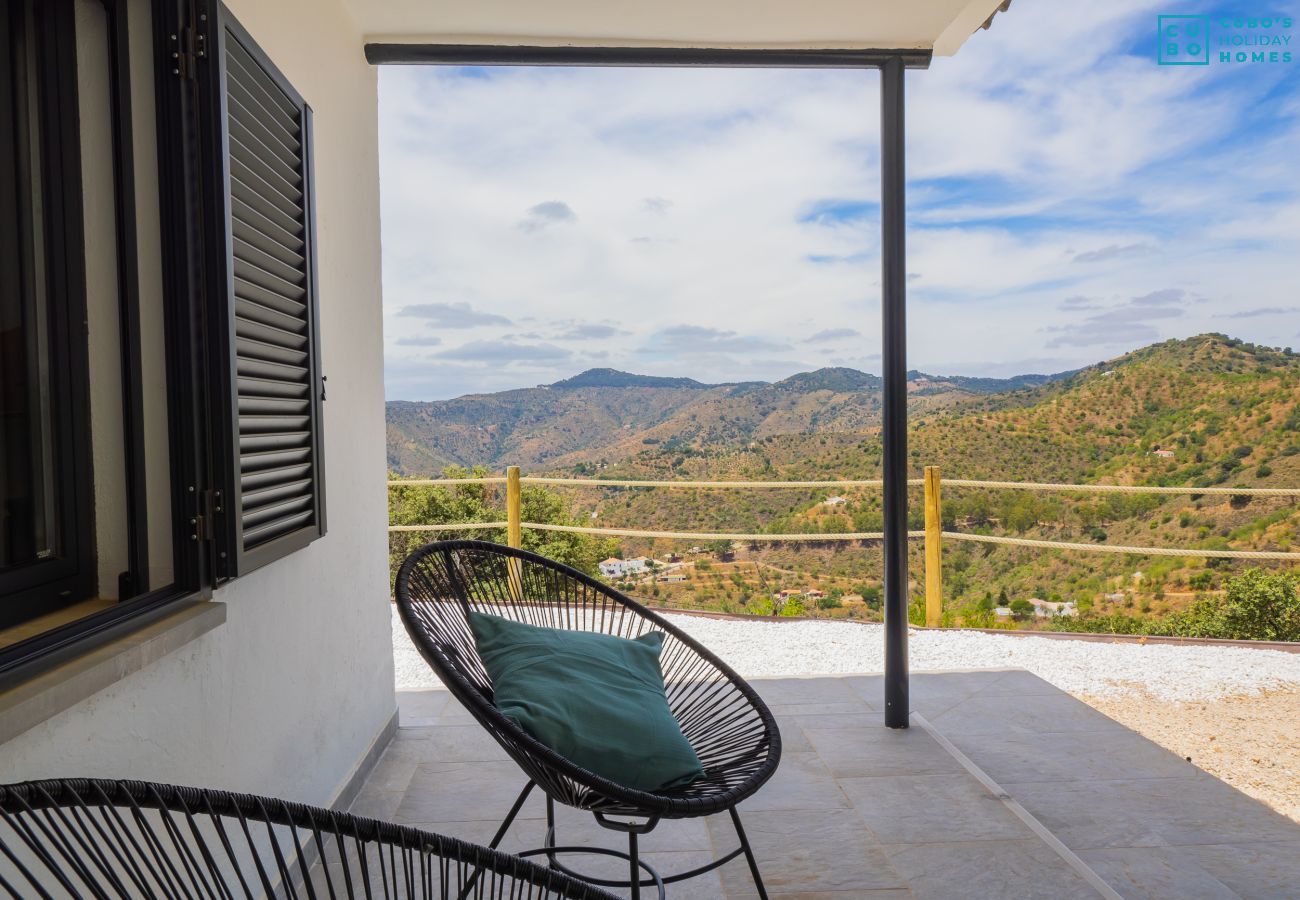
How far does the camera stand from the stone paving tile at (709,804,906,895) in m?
1.98

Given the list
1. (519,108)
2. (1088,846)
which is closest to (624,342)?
(519,108)

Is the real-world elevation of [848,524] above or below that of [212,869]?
below

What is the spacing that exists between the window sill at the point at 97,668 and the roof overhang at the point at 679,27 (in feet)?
6.15

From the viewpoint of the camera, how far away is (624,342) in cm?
1471

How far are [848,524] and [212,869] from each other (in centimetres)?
821

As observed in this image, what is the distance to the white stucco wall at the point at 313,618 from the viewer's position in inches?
50.9

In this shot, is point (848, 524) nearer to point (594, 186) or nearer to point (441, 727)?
point (441, 727)

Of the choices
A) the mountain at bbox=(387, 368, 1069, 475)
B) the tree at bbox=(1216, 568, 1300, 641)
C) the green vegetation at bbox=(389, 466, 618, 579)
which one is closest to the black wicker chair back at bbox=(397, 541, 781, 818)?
the green vegetation at bbox=(389, 466, 618, 579)

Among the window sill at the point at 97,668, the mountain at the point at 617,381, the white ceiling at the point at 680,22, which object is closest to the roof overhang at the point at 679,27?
the white ceiling at the point at 680,22

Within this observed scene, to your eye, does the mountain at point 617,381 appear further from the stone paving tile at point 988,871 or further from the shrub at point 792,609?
the stone paving tile at point 988,871

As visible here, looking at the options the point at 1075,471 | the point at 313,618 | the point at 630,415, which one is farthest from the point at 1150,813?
the point at 630,415

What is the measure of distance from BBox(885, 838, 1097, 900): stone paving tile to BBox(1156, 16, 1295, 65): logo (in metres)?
3.32

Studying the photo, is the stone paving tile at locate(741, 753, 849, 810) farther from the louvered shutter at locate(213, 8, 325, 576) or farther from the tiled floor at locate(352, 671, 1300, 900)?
the louvered shutter at locate(213, 8, 325, 576)

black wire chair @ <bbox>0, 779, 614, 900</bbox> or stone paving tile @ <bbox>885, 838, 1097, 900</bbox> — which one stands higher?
black wire chair @ <bbox>0, 779, 614, 900</bbox>
